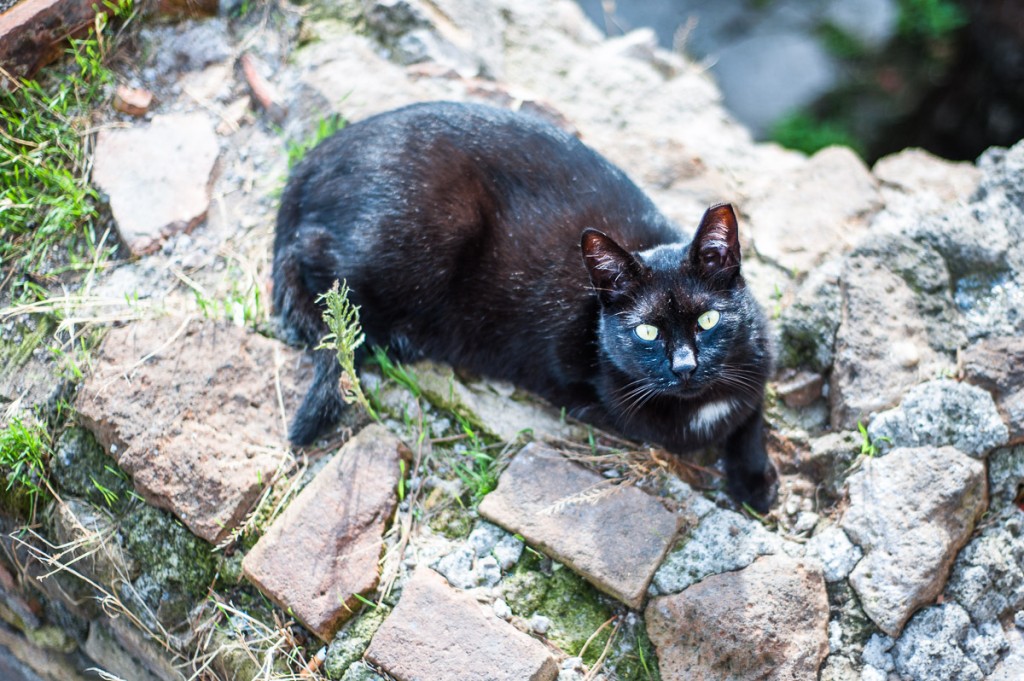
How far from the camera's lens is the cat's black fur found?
3.07 m

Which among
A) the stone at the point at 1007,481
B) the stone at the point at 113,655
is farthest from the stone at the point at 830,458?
the stone at the point at 113,655

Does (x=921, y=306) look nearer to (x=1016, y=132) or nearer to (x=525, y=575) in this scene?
(x=525, y=575)

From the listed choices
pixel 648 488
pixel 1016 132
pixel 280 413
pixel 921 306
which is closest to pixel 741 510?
pixel 648 488

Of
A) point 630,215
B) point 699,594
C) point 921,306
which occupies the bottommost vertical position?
point 699,594

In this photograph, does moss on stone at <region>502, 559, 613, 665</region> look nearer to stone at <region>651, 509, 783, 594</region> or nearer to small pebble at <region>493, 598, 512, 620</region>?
small pebble at <region>493, 598, 512, 620</region>

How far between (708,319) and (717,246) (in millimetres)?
231

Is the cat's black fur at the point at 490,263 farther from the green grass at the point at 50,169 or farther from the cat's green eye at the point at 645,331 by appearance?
the green grass at the point at 50,169

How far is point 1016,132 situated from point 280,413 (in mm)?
5372

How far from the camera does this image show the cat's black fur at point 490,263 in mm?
3072

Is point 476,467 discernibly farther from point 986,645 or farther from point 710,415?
point 986,645

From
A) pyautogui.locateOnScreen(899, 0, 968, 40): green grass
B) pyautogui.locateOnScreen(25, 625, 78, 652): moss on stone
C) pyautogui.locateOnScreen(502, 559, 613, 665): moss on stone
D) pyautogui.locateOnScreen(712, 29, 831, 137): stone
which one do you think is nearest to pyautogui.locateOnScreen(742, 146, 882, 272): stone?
pyautogui.locateOnScreen(502, 559, 613, 665): moss on stone

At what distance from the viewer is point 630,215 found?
3.26 metres

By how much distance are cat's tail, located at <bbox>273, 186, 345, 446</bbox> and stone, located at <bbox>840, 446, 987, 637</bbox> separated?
5.81 feet

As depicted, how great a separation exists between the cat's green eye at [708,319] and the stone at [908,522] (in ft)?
2.32
